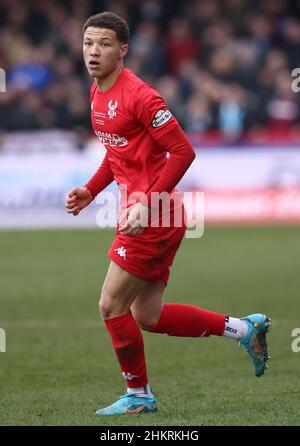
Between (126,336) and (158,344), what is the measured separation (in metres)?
2.51

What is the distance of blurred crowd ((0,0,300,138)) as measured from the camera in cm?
1884

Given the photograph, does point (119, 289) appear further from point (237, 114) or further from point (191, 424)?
point (237, 114)

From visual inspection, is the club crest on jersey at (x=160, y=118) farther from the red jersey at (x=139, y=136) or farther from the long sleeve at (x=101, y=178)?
the long sleeve at (x=101, y=178)

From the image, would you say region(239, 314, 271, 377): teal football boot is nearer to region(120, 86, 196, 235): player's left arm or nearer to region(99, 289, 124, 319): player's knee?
region(99, 289, 124, 319): player's knee

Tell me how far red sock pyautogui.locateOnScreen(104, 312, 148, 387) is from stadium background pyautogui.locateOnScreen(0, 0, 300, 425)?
246 millimetres

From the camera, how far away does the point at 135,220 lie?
223 inches

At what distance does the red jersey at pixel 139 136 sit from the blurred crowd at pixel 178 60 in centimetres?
1186

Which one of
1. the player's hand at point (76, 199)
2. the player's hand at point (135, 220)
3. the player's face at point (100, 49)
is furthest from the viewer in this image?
the player's hand at point (76, 199)

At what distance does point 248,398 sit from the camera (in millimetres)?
6141

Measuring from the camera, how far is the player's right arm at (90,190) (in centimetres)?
631

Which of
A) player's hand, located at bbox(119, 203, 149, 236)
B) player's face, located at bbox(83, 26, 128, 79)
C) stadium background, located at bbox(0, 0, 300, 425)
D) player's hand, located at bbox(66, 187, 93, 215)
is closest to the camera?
player's hand, located at bbox(119, 203, 149, 236)

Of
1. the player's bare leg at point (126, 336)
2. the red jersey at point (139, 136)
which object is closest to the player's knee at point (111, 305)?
the player's bare leg at point (126, 336)

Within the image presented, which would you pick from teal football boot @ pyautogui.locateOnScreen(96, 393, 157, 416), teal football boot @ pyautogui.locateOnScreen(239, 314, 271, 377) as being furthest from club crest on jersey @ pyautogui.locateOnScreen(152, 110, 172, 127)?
teal football boot @ pyautogui.locateOnScreen(96, 393, 157, 416)

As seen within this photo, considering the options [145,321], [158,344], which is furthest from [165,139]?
[158,344]
